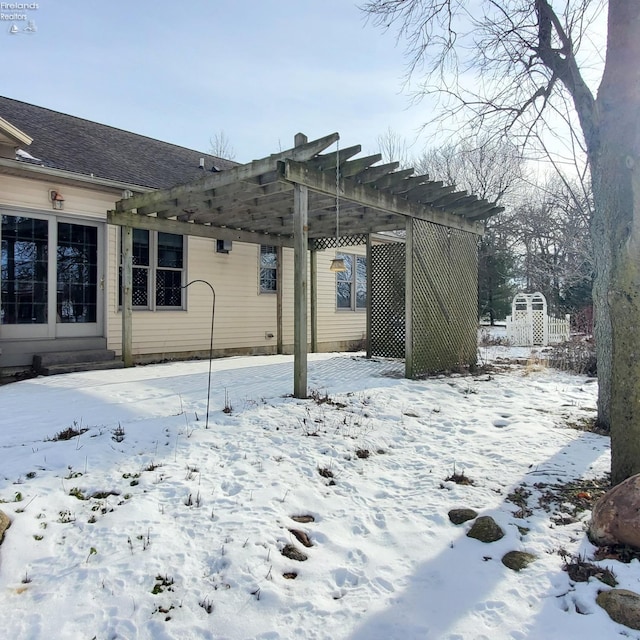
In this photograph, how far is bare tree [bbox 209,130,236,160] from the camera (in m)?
31.0

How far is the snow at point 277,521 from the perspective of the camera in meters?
2.09

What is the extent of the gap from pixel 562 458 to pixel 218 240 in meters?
7.22

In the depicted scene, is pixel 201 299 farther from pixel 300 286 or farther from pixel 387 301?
pixel 300 286

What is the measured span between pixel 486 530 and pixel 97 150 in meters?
9.10

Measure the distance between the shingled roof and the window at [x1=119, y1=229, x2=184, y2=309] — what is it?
3.23 feet

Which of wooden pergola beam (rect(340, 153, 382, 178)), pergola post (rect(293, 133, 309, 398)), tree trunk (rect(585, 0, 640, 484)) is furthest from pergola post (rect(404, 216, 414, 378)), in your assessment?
tree trunk (rect(585, 0, 640, 484))

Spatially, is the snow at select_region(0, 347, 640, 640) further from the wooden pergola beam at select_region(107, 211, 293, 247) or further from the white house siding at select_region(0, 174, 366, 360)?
the wooden pergola beam at select_region(107, 211, 293, 247)

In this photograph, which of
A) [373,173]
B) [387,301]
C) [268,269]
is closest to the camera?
[373,173]

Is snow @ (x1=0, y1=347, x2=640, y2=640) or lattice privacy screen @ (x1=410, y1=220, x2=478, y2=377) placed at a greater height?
lattice privacy screen @ (x1=410, y1=220, x2=478, y2=377)

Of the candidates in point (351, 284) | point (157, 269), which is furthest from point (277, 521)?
point (351, 284)

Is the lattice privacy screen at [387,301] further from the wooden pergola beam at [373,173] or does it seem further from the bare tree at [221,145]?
the bare tree at [221,145]

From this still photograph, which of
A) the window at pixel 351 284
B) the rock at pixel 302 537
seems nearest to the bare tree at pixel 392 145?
the window at pixel 351 284

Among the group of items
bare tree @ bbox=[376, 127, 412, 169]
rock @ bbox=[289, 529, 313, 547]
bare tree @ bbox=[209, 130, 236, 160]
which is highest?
bare tree @ bbox=[209, 130, 236, 160]

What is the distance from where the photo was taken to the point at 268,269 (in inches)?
419
